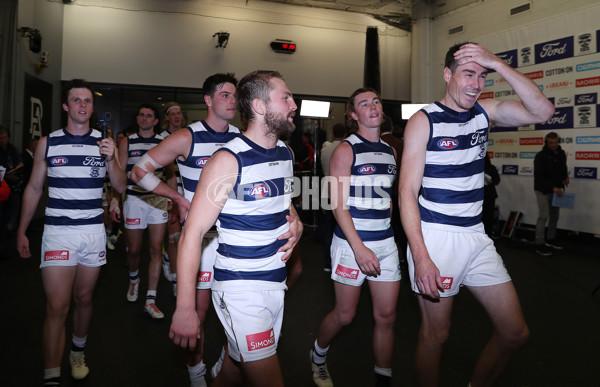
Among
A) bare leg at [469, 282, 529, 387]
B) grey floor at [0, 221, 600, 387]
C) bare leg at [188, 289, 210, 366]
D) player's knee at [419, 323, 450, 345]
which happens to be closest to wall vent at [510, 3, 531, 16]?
grey floor at [0, 221, 600, 387]

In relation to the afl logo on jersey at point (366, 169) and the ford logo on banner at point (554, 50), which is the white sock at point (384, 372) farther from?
the ford logo on banner at point (554, 50)

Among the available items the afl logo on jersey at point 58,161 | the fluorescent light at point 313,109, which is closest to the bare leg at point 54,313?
the afl logo on jersey at point 58,161

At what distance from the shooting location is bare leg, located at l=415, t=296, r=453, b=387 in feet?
7.22

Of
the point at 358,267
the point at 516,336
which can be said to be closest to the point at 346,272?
the point at 358,267

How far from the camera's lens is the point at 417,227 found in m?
2.11

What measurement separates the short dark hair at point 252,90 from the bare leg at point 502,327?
139 cm

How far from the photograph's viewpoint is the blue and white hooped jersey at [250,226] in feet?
6.13

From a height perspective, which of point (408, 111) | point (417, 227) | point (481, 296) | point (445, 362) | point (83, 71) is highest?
point (83, 71)

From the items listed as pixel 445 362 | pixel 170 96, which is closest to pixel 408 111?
pixel 170 96

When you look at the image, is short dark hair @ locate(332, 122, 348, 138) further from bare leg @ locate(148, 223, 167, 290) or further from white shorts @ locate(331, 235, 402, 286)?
white shorts @ locate(331, 235, 402, 286)

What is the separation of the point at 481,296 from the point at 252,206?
48.7 inches

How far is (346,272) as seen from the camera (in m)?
2.75

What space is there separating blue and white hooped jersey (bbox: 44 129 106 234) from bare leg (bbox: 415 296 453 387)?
2.10 m

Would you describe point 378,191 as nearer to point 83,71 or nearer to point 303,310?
point 303,310
